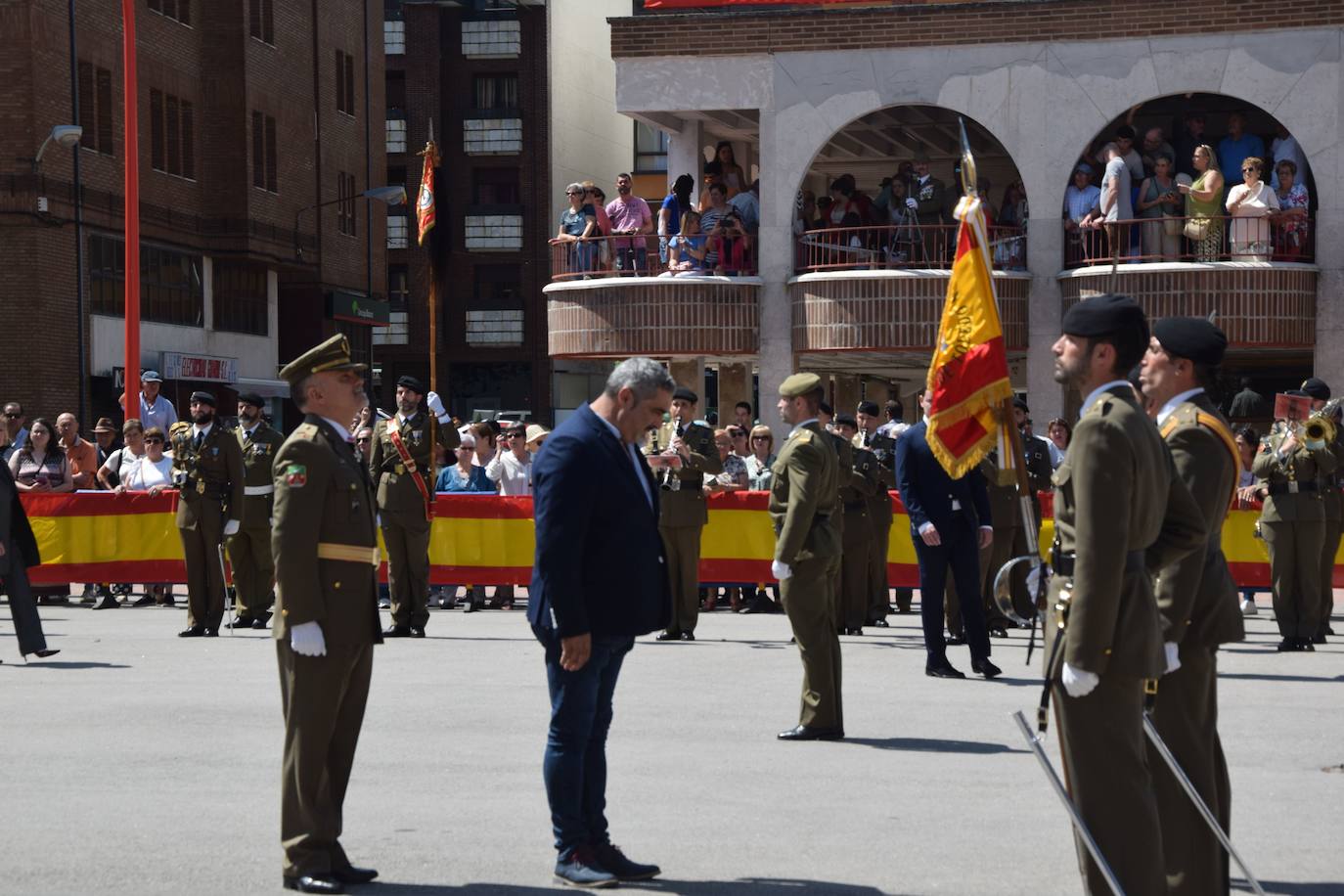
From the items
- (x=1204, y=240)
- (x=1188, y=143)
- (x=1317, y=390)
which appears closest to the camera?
(x=1317, y=390)

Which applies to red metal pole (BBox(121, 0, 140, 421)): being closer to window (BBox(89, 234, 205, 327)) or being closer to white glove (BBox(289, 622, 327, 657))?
window (BBox(89, 234, 205, 327))

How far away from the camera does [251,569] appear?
17.8 meters

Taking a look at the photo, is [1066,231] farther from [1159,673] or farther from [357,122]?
[357,122]

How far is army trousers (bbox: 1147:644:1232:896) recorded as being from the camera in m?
6.37

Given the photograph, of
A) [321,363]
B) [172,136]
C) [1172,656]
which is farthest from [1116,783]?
[172,136]

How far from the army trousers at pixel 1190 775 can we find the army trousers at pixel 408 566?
10714 mm

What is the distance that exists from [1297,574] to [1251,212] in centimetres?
1295

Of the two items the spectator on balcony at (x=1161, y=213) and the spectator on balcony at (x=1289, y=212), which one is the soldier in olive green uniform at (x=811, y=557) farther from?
the spectator on balcony at (x=1289, y=212)

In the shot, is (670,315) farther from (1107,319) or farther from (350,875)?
(1107,319)

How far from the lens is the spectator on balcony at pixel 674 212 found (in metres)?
30.1

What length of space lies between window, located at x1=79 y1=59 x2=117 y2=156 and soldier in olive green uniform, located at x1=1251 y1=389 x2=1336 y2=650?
31383 mm

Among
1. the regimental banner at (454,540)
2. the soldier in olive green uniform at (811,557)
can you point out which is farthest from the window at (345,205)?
the soldier in olive green uniform at (811,557)

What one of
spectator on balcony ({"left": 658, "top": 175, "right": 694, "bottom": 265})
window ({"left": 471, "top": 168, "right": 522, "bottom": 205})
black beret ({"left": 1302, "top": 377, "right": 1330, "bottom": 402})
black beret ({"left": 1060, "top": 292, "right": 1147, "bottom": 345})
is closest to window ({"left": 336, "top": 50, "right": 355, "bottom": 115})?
window ({"left": 471, "top": 168, "right": 522, "bottom": 205})

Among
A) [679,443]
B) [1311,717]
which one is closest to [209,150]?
[679,443]
